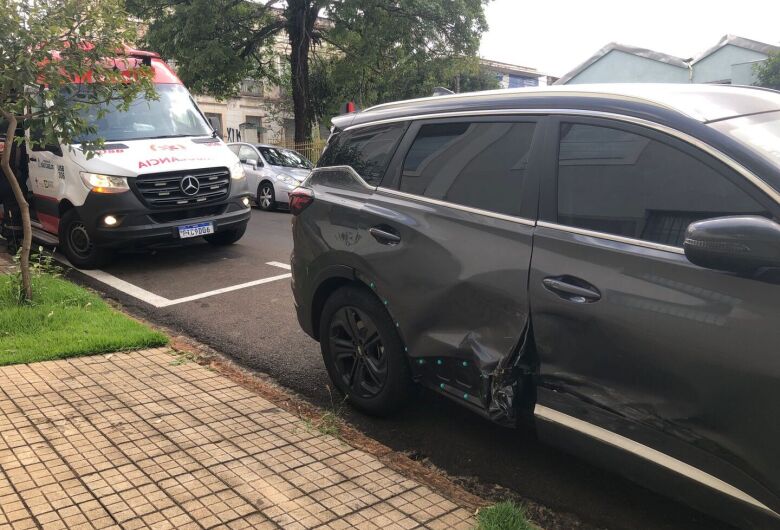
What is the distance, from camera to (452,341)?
3.21 m

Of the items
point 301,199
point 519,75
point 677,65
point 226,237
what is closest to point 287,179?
point 226,237

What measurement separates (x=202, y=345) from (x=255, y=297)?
4.69 feet

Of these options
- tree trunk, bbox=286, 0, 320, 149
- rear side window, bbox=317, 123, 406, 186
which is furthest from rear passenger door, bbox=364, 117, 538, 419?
tree trunk, bbox=286, 0, 320, 149

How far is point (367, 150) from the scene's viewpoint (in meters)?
3.99

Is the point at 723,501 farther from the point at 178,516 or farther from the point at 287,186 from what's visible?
the point at 287,186

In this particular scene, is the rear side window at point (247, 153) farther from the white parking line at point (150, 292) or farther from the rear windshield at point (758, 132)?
the rear windshield at point (758, 132)

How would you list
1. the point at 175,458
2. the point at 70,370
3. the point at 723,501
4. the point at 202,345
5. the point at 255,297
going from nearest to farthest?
the point at 723,501 → the point at 175,458 → the point at 70,370 → the point at 202,345 → the point at 255,297

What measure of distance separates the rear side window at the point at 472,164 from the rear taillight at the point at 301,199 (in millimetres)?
803

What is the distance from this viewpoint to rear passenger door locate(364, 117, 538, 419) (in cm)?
296

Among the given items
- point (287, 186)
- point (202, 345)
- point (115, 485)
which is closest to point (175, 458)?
point (115, 485)

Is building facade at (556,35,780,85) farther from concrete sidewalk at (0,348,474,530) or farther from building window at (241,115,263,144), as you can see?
concrete sidewalk at (0,348,474,530)

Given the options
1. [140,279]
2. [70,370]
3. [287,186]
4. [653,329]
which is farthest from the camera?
[287,186]

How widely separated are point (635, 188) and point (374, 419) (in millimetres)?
2106

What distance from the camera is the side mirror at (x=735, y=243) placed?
2.12 meters
